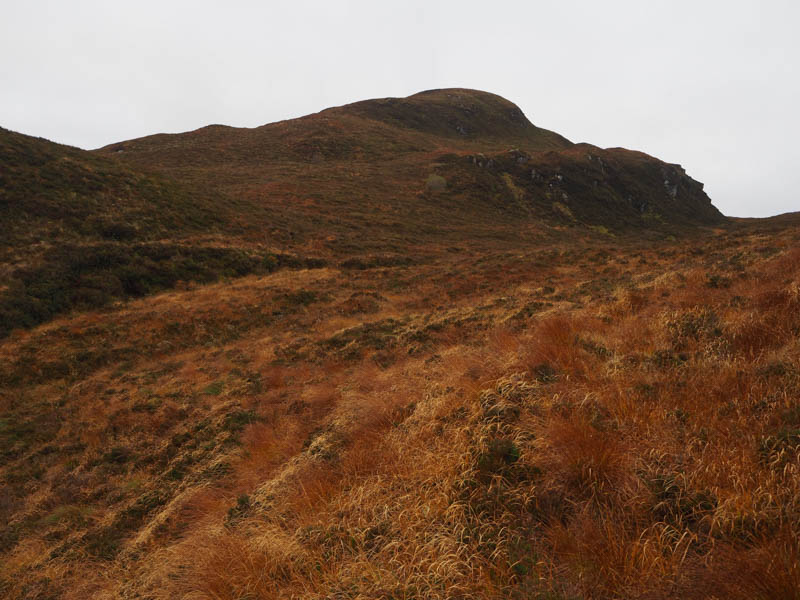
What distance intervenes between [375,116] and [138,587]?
9059cm

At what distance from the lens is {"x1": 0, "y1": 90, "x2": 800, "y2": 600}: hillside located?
2.69m

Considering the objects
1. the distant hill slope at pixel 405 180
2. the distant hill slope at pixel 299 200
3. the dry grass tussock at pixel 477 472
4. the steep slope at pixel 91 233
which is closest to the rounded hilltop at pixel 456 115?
the distant hill slope at pixel 299 200

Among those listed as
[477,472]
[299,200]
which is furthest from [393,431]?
[299,200]

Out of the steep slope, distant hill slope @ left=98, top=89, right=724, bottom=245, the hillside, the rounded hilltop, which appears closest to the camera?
the hillside

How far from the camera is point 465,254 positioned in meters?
33.2

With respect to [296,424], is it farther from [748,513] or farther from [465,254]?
[465,254]

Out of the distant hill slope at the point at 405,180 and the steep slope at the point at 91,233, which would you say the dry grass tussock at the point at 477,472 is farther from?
the distant hill slope at the point at 405,180

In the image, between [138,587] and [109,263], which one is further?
[109,263]

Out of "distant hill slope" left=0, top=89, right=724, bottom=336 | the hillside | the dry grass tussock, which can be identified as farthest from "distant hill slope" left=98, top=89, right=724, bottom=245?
the dry grass tussock

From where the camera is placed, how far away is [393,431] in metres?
5.27

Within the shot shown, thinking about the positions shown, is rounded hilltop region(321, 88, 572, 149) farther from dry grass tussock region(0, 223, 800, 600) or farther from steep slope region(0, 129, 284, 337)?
dry grass tussock region(0, 223, 800, 600)

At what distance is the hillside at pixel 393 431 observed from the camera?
269 cm

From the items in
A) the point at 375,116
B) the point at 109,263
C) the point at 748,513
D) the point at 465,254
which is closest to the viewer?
→ the point at 748,513

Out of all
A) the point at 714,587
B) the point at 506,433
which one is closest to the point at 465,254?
the point at 506,433
